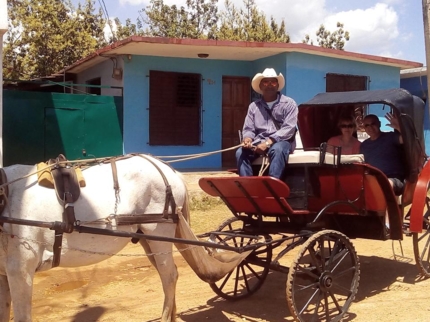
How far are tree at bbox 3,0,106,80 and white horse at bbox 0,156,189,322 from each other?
16510 millimetres

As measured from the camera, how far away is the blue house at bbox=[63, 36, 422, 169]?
12625mm

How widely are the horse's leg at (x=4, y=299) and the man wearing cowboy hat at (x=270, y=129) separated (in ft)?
7.99

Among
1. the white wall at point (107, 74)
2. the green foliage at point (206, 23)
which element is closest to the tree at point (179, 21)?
the green foliage at point (206, 23)

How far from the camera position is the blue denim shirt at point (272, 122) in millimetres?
5111

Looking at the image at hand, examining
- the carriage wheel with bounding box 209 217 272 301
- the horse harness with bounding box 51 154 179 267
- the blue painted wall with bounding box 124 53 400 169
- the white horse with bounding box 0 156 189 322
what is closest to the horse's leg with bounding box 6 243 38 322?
the white horse with bounding box 0 156 189 322

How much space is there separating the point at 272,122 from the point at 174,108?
834 cm

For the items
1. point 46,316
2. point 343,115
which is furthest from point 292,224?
point 46,316

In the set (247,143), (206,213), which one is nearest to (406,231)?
(247,143)

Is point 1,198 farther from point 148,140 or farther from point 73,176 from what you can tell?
point 148,140

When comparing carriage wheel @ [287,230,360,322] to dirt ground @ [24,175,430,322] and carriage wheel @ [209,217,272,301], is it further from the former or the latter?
carriage wheel @ [209,217,272,301]

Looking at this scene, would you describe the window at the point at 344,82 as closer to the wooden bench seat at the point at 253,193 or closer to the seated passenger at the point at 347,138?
the seated passenger at the point at 347,138

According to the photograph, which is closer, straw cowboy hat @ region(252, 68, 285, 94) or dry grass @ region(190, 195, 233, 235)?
straw cowboy hat @ region(252, 68, 285, 94)

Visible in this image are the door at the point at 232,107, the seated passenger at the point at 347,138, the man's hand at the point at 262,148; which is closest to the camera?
the man's hand at the point at 262,148

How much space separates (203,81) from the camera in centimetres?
1362
